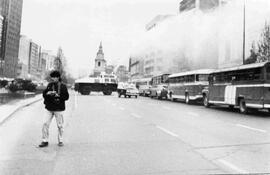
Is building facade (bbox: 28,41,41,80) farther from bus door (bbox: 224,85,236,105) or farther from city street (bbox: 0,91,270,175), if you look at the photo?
city street (bbox: 0,91,270,175)

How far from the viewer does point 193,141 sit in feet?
26.6

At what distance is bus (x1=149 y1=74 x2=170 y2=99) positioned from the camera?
121 ft

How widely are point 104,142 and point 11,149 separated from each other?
2218 millimetres

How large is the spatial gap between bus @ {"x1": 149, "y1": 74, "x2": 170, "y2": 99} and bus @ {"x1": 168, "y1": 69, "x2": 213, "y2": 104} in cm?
239

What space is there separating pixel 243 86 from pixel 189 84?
10.5 m

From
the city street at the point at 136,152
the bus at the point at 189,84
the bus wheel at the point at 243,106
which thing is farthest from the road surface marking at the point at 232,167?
the bus at the point at 189,84

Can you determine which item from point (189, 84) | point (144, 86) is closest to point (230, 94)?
point (189, 84)

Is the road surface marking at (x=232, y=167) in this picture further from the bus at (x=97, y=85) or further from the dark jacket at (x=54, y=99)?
the bus at (x=97, y=85)

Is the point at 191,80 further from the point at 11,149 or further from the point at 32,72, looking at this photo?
the point at 32,72

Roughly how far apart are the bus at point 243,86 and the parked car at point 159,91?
548 inches

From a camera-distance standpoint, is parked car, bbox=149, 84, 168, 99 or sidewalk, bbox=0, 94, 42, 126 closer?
sidewalk, bbox=0, 94, 42, 126

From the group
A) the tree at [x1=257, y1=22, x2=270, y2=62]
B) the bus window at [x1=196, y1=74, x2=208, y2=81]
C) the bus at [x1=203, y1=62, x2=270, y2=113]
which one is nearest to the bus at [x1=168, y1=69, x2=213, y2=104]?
the bus window at [x1=196, y1=74, x2=208, y2=81]

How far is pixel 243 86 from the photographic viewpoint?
18.1m

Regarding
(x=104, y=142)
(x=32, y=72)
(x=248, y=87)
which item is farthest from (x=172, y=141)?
(x=32, y=72)
